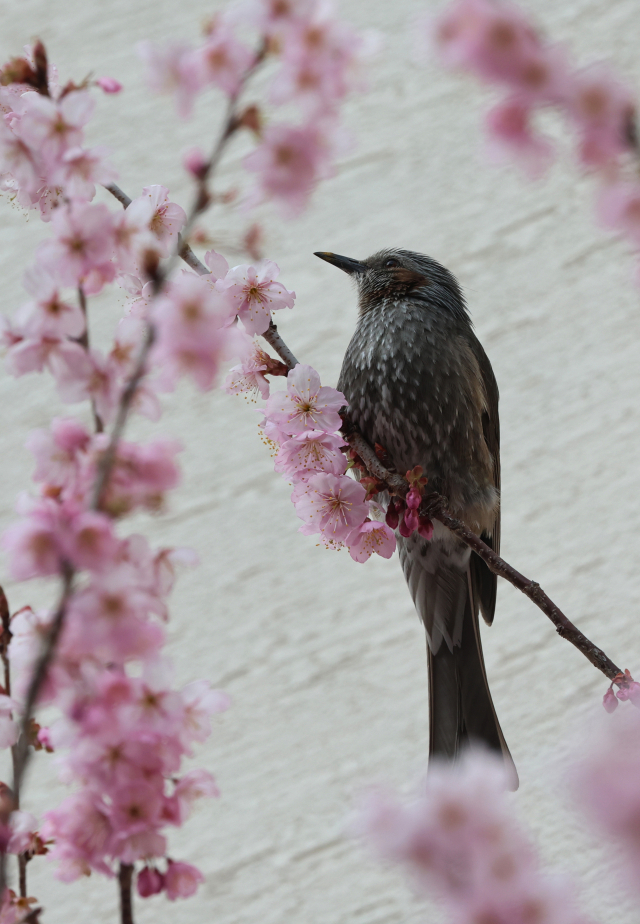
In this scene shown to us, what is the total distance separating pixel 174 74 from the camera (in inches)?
16.0

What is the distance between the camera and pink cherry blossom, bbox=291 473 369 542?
0.72 meters

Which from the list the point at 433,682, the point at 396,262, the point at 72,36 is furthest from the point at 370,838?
the point at 72,36

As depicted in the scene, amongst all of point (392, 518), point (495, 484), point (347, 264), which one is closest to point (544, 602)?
point (392, 518)

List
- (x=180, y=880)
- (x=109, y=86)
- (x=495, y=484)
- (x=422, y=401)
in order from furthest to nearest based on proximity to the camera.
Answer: (x=495, y=484) < (x=422, y=401) < (x=109, y=86) < (x=180, y=880)

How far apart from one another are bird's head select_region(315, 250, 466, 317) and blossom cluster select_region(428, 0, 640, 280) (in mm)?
787

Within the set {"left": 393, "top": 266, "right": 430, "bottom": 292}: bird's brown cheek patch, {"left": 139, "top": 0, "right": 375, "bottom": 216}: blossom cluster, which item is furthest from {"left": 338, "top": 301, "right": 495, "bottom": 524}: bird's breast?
{"left": 139, "top": 0, "right": 375, "bottom": 216}: blossom cluster

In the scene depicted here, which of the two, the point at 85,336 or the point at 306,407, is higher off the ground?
the point at 306,407

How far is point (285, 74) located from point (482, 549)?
38 centimetres

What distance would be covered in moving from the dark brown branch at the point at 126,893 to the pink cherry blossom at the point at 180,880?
0.04 m

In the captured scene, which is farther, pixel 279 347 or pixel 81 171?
pixel 279 347

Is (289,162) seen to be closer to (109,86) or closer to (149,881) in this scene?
(109,86)

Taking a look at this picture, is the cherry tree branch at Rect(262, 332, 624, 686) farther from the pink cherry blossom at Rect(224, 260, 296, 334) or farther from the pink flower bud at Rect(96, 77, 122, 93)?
the pink flower bud at Rect(96, 77, 122, 93)

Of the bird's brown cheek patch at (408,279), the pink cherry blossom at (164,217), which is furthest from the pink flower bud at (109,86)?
the bird's brown cheek patch at (408,279)

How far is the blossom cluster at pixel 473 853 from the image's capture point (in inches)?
14.4
